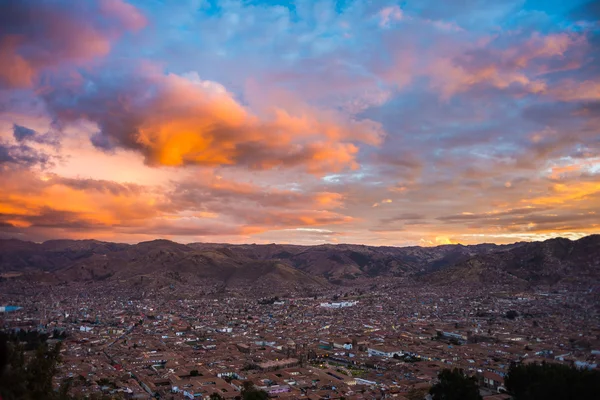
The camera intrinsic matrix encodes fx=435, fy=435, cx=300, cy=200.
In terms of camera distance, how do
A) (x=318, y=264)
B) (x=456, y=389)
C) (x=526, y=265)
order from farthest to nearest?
1. (x=318, y=264)
2. (x=526, y=265)
3. (x=456, y=389)

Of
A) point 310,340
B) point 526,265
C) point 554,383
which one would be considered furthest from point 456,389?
point 526,265

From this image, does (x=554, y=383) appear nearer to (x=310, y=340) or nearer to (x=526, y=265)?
(x=310, y=340)

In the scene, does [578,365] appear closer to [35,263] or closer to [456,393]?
[456,393]

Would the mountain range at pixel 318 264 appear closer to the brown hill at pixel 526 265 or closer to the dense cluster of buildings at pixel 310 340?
the brown hill at pixel 526 265

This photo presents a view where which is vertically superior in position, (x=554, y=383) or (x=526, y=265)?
(x=526, y=265)

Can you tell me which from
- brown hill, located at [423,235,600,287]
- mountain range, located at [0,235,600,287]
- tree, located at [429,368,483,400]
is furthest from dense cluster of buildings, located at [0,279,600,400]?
mountain range, located at [0,235,600,287]

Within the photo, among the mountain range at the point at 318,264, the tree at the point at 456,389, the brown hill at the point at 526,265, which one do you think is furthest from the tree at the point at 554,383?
the brown hill at the point at 526,265
